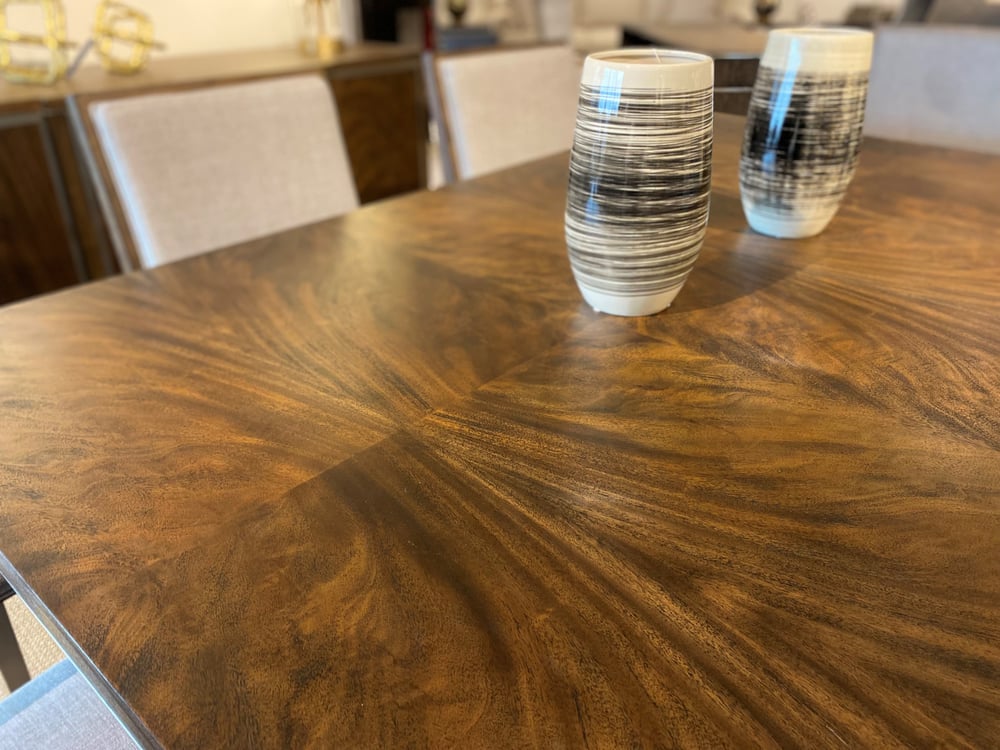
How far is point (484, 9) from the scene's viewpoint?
11.4 ft

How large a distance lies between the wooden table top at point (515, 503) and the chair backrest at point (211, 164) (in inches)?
9.5

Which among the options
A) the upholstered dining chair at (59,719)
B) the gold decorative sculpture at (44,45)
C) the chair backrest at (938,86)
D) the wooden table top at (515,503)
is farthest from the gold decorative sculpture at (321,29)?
the upholstered dining chair at (59,719)

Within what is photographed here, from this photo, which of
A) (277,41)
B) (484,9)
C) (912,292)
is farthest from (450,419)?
(484,9)

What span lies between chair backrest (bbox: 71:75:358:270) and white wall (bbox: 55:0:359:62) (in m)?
1.31

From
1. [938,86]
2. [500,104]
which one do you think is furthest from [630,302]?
[938,86]

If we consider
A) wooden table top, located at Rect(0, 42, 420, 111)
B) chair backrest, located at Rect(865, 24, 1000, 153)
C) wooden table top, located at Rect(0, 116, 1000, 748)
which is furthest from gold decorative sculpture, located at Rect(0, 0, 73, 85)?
chair backrest, located at Rect(865, 24, 1000, 153)

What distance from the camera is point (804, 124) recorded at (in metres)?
0.71

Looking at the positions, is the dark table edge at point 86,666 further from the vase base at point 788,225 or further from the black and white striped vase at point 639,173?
the vase base at point 788,225

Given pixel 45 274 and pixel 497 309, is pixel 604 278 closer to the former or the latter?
pixel 497 309

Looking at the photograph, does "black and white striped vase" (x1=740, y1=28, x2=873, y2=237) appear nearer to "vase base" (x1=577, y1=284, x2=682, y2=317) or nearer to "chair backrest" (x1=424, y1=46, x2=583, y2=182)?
"vase base" (x1=577, y1=284, x2=682, y2=317)

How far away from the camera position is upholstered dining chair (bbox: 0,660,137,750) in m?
0.53

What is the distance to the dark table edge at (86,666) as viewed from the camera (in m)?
0.32

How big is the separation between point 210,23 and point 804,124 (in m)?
2.02

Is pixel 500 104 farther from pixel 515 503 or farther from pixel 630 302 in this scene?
pixel 515 503
